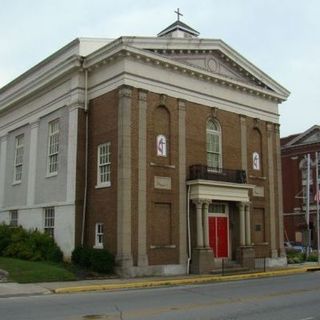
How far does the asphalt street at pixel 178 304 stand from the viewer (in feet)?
41.4

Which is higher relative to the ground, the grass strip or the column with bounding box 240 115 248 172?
the column with bounding box 240 115 248 172

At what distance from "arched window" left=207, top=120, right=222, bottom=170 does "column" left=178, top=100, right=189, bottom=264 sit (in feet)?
7.71

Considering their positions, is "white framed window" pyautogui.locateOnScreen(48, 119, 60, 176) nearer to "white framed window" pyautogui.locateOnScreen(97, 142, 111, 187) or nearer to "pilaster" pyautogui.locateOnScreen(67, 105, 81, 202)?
"pilaster" pyautogui.locateOnScreen(67, 105, 81, 202)

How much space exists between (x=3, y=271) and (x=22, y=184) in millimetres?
12564

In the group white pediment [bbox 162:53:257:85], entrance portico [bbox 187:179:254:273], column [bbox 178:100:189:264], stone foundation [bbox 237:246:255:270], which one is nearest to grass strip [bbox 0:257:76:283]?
column [bbox 178:100:189:264]

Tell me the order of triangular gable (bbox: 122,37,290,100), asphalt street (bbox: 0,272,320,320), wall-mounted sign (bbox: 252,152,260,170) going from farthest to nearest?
wall-mounted sign (bbox: 252,152,260,170), triangular gable (bbox: 122,37,290,100), asphalt street (bbox: 0,272,320,320)

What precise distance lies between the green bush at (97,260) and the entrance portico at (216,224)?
15.8 ft

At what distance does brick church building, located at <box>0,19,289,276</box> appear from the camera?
2569 cm

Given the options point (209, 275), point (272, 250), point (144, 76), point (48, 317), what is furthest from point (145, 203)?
point (48, 317)

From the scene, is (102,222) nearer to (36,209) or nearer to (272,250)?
(36,209)

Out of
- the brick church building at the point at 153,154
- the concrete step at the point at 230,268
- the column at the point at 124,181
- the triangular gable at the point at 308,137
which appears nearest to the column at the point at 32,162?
the brick church building at the point at 153,154

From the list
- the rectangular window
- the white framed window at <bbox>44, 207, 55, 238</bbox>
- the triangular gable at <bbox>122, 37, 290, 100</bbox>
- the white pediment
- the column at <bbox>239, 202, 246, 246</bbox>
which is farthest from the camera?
the white framed window at <bbox>44, 207, 55, 238</bbox>

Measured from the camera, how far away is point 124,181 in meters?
24.9

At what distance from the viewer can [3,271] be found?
A: 837 inches
